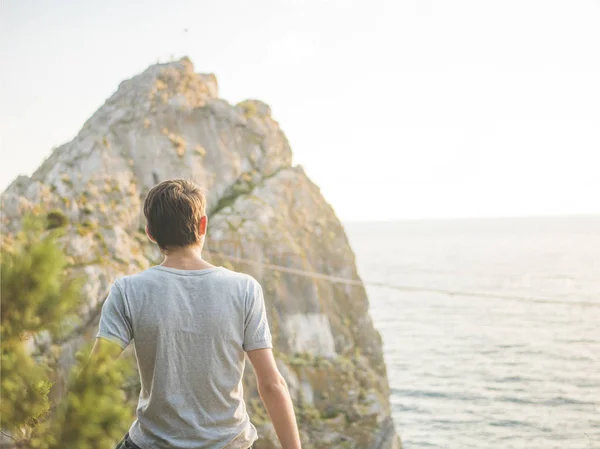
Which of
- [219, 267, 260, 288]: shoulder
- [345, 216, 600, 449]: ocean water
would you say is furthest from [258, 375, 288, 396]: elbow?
[345, 216, 600, 449]: ocean water

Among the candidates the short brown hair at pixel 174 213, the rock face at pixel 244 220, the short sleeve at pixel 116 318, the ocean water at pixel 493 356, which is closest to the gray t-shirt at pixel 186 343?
the short sleeve at pixel 116 318

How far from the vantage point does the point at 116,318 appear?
2262mm

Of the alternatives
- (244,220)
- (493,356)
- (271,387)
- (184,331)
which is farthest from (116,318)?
(493,356)

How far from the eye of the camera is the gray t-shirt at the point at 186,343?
89.7 inches

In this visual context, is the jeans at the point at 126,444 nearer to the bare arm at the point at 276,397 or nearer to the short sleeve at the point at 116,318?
the bare arm at the point at 276,397

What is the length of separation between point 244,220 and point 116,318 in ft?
65.1

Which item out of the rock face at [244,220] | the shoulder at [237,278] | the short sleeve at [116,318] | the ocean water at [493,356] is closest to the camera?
the short sleeve at [116,318]

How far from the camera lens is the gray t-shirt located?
2.28 m

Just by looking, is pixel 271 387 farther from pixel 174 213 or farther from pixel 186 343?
pixel 174 213

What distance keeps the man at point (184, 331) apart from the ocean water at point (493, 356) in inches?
286

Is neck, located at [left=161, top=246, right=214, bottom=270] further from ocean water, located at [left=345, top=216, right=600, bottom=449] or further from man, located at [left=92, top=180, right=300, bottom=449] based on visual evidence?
ocean water, located at [left=345, top=216, right=600, bottom=449]

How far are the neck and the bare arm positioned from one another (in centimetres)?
36

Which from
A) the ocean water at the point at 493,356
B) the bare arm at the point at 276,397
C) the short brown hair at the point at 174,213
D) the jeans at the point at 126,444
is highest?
the short brown hair at the point at 174,213

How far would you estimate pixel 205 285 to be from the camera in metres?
2.32
